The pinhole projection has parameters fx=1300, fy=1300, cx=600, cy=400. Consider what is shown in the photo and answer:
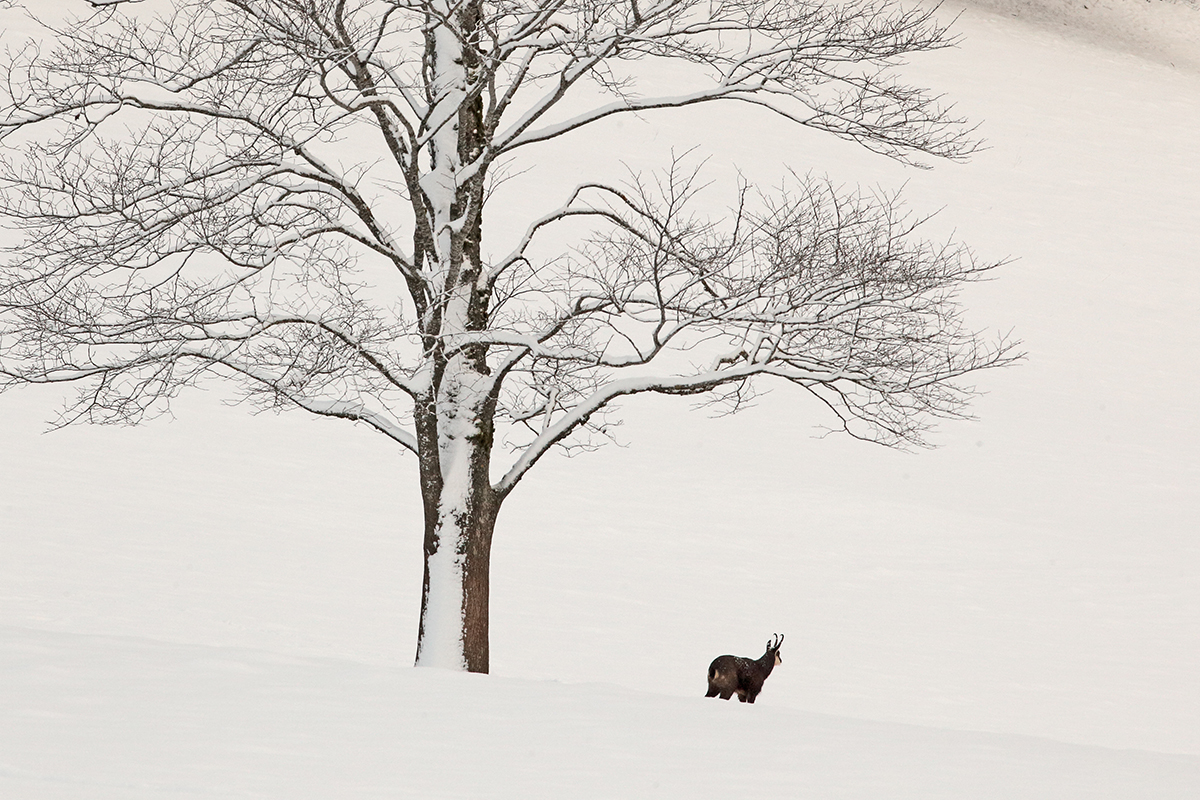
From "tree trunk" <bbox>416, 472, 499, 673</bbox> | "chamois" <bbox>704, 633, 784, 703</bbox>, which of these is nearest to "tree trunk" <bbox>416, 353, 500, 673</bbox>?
"tree trunk" <bbox>416, 472, 499, 673</bbox>

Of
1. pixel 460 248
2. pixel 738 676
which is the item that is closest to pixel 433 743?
pixel 738 676

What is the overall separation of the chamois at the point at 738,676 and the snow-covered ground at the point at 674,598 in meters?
1.13

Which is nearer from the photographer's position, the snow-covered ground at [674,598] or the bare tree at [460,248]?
the snow-covered ground at [674,598]

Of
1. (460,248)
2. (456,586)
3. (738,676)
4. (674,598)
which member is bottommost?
(738,676)

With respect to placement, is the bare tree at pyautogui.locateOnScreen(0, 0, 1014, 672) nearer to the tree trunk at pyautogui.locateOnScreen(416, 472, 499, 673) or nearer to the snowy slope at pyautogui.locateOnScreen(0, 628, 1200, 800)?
the tree trunk at pyautogui.locateOnScreen(416, 472, 499, 673)

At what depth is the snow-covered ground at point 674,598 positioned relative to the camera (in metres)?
7.20

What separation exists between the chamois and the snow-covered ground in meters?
1.13

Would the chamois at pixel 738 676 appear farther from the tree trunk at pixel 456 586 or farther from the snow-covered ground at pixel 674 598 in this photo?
the tree trunk at pixel 456 586

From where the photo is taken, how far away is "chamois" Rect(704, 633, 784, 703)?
404 inches

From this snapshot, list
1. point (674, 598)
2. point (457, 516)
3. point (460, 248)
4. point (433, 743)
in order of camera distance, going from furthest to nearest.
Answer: point (674, 598) < point (460, 248) < point (457, 516) < point (433, 743)

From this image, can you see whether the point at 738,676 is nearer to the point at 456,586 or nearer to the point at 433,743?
the point at 456,586

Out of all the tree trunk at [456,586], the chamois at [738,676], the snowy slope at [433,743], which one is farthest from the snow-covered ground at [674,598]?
the chamois at [738,676]

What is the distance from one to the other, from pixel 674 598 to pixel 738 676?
7.51 metres

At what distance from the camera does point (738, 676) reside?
408 inches
